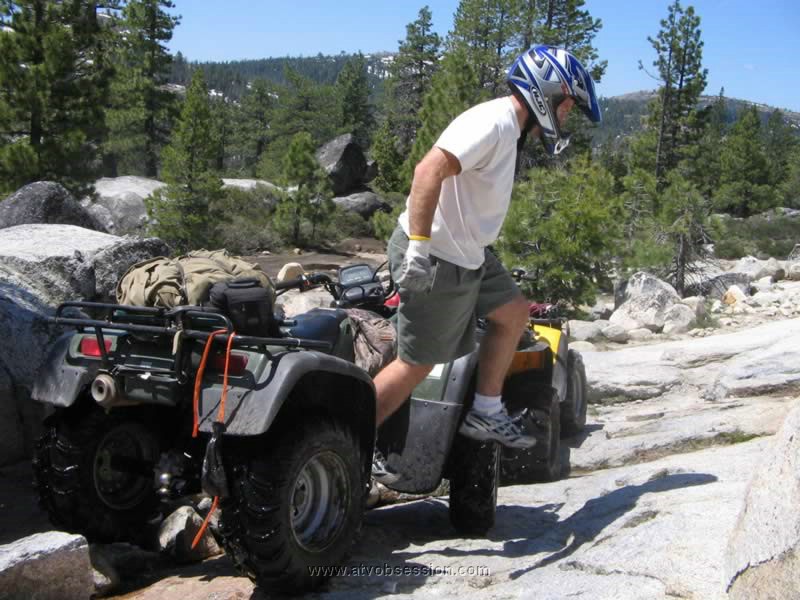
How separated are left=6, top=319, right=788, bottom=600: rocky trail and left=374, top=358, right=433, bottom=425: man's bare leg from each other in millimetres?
688

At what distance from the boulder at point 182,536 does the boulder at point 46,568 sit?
2.18 ft

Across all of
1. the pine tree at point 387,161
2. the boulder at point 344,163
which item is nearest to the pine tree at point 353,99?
the pine tree at point 387,161

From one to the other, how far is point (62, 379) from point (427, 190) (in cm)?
172

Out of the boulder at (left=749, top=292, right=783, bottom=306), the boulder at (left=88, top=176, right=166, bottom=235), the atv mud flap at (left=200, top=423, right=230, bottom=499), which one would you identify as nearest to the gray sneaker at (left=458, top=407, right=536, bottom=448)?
the atv mud flap at (left=200, top=423, right=230, bottom=499)

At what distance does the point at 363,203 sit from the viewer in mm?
47281

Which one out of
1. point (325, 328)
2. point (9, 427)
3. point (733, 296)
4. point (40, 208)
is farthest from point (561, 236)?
point (325, 328)

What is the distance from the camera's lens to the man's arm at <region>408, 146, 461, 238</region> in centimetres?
380

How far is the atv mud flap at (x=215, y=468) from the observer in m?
3.17

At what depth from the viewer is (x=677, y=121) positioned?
4425 cm

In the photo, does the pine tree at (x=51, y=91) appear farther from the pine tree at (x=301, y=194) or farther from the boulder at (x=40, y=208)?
the pine tree at (x=301, y=194)

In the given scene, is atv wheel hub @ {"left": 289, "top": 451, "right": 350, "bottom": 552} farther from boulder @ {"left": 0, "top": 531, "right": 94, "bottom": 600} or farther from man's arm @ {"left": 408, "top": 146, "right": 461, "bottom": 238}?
man's arm @ {"left": 408, "top": 146, "right": 461, "bottom": 238}

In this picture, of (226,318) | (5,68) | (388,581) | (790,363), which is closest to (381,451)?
(388,581)

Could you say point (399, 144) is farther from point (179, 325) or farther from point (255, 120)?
point (179, 325)

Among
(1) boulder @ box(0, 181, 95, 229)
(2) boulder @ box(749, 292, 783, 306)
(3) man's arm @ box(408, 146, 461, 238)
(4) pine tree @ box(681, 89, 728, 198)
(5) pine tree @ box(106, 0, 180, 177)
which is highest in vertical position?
(5) pine tree @ box(106, 0, 180, 177)
